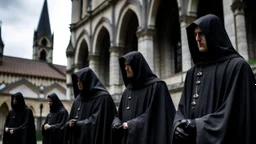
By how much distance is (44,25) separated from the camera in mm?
84562

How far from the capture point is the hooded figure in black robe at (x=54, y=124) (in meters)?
7.94

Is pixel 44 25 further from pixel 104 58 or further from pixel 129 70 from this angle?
pixel 129 70

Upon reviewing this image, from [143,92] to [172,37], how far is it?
655 inches

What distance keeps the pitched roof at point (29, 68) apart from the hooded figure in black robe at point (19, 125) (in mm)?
55742

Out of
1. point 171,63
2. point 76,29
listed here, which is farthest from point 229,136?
point 76,29

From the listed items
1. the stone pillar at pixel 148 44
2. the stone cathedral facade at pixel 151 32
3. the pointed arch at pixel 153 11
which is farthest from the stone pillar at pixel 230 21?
the stone pillar at pixel 148 44

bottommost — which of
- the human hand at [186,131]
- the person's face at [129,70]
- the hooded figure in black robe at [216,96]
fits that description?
the human hand at [186,131]

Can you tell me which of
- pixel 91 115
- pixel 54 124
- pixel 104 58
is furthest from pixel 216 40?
pixel 104 58

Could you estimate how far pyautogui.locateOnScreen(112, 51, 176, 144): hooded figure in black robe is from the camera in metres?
4.33

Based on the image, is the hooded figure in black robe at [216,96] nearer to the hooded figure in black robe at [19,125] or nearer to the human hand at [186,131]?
the human hand at [186,131]

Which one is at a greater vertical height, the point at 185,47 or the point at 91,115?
the point at 185,47

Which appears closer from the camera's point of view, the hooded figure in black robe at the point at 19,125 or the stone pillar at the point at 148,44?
the hooded figure in black robe at the point at 19,125

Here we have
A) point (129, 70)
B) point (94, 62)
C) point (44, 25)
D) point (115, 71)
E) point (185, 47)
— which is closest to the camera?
point (129, 70)

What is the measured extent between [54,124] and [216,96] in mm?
6168
